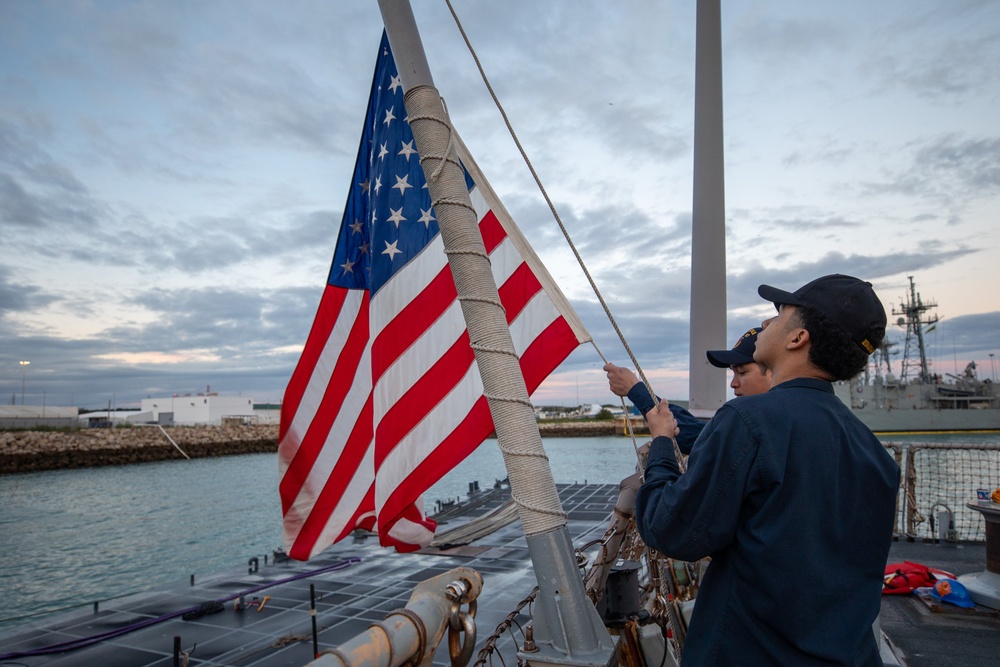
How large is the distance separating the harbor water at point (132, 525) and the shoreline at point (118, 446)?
6.52 ft

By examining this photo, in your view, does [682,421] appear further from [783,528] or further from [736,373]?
[783,528]

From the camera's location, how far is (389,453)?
377 cm

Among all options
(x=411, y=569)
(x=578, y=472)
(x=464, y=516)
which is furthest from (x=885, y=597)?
(x=578, y=472)

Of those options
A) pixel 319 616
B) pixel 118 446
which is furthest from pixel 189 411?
pixel 319 616

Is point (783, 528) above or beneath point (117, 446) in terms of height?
above

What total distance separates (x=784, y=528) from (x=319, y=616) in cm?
1017

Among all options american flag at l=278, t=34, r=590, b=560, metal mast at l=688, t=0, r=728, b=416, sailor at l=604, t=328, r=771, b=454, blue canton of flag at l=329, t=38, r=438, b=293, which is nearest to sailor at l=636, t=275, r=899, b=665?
sailor at l=604, t=328, r=771, b=454

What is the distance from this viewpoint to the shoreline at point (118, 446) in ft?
186

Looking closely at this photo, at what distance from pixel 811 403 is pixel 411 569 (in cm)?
1284

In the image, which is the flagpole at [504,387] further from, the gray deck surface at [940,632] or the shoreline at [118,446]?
the shoreline at [118,446]

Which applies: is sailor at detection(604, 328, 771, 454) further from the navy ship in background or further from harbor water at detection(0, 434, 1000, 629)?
the navy ship in background

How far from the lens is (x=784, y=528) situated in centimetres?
145

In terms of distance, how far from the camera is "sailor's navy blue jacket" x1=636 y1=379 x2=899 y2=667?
145cm

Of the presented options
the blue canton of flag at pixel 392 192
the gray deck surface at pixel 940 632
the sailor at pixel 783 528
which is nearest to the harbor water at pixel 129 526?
the blue canton of flag at pixel 392 192
